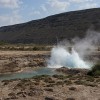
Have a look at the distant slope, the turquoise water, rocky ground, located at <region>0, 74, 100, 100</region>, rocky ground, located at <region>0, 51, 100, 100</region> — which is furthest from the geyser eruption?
the distant slope

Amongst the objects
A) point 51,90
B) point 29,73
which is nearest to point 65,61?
point 29,73

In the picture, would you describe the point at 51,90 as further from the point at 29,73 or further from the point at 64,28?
the point at 64,28

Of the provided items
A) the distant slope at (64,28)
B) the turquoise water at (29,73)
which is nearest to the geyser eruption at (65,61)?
the turquoise water at (29,73)

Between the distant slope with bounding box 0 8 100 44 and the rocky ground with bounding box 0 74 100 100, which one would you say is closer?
the rocky ground with bounding box 0 74 100 100

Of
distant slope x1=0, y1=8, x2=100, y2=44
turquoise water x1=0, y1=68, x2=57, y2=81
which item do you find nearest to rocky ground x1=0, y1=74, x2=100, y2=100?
turquoise water x1=0, y1=68, x2=57, y2=81

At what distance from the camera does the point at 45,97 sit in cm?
2695

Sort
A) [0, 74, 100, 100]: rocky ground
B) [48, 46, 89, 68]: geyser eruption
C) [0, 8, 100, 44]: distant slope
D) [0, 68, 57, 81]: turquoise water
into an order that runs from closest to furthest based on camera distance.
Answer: [0, 74, 100, 100]: rocky ground
[0, 68, 57, 81]: turquoise water
[48, 46, 89, 68]: geyser eruption
[0, 8, 100, 44]: distant slope

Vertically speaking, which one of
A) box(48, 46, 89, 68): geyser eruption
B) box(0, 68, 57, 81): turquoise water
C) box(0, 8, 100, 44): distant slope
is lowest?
box(0, 68, 57, 81): turquoise water

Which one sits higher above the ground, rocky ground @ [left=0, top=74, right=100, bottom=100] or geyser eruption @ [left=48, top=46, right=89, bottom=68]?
geyser eruption @ [left=48, top=46, right=89, bottom=68]

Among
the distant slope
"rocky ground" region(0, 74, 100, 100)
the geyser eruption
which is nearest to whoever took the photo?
"rocky ground" region(0, 74, 100, 100)

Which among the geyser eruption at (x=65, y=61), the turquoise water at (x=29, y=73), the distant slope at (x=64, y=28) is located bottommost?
the turquoise water at (x=29, y=73)

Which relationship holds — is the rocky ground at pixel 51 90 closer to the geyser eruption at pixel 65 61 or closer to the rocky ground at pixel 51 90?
the rocky ground at pixel 51 90

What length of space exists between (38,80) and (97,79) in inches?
225

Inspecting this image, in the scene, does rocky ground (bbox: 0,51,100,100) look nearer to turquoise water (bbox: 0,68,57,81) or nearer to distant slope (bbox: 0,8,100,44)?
turquoise water (bbox: 0,68,57,81)
